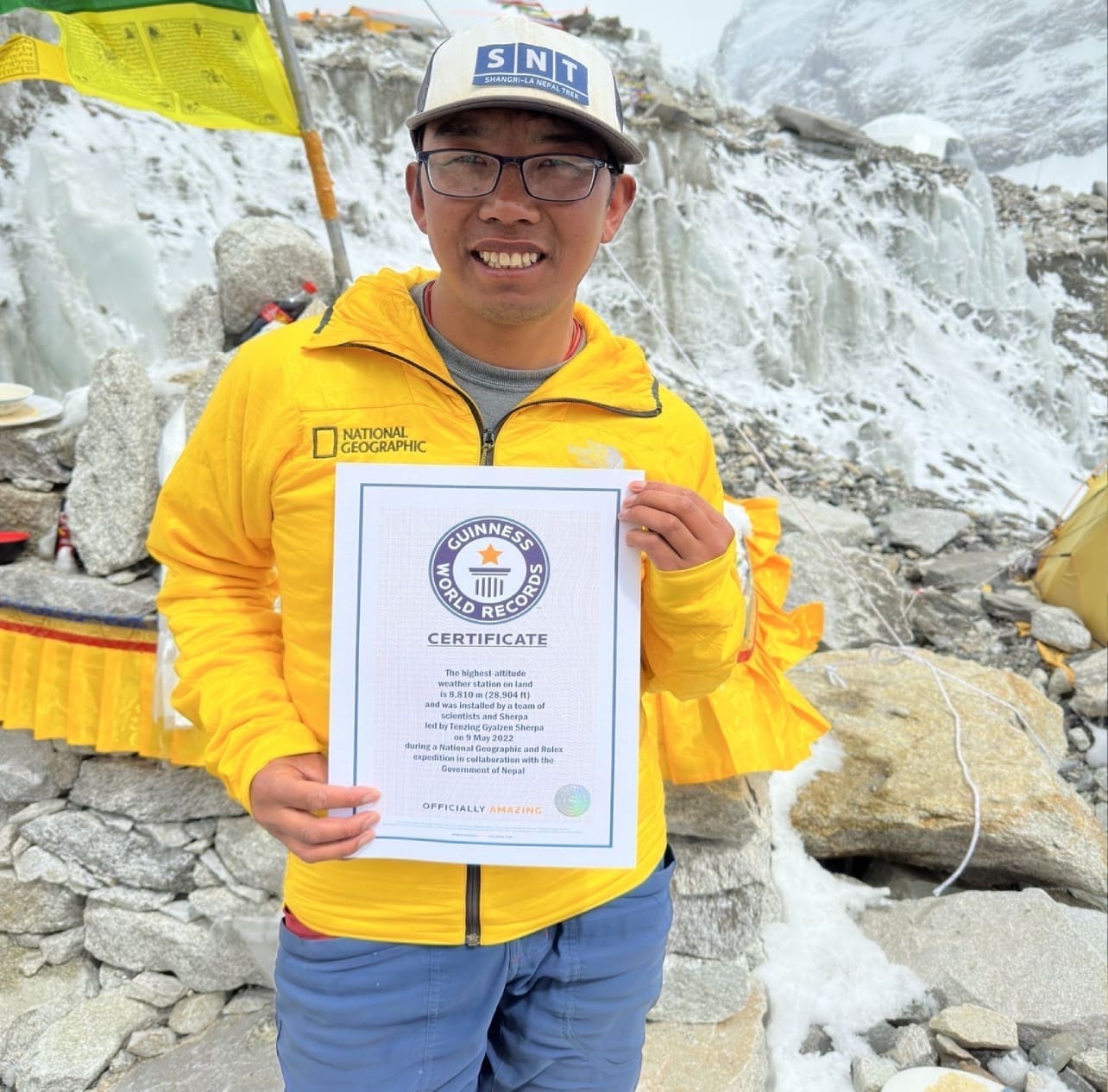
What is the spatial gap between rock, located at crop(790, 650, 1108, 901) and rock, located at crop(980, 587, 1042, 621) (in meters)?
2.59

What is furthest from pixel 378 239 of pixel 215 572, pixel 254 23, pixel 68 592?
pixel 215 572

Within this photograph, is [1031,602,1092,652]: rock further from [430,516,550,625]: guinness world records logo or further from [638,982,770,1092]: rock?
[430,516,550,625]: guinness world records logo

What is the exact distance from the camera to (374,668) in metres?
1.03

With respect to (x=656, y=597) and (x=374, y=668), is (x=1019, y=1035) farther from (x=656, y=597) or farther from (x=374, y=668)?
(x=374, y=668)

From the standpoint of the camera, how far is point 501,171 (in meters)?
1.04

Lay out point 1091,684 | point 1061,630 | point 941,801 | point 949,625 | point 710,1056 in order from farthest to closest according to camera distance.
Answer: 1. point 949,625
2. point 1061,630
3. point 1091,684
4. point 941,801
5. point 710,1056

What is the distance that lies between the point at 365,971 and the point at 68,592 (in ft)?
5.66

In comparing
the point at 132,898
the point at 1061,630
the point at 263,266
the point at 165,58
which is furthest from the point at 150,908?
the point at 1061,630

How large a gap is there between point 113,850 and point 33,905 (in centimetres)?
35

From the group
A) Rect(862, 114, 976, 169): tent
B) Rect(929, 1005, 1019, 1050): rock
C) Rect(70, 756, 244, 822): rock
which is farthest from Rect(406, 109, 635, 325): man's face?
Rect(862, 114, 976, 169): tent

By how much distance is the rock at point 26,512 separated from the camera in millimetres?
2531

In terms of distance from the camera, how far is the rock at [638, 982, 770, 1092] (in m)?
2.03

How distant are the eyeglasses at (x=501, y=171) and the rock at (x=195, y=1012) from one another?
2438mm

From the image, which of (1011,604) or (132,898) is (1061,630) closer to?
(1011,604)
